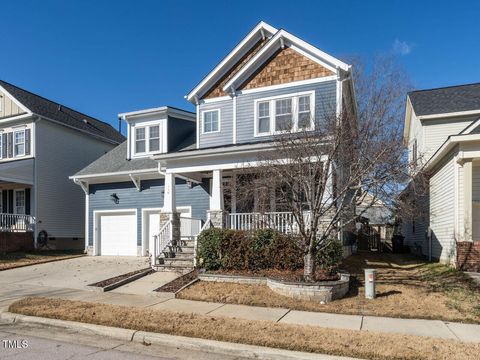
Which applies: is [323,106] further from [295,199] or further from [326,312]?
[326,312]

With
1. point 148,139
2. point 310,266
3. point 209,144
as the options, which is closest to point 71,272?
point 209,144

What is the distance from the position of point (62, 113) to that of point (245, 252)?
59.4 feet

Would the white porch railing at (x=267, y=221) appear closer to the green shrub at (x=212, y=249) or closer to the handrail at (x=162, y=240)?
the green shrub at (x=212, y=249)

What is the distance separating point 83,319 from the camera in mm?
7594

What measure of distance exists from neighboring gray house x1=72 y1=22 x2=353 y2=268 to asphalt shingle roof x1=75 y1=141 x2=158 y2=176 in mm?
76

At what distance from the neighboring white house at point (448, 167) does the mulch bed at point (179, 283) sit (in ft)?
23.2

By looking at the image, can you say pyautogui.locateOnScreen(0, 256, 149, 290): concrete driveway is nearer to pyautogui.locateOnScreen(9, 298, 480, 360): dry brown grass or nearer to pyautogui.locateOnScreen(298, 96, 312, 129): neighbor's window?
pyautogui.locateOnScreen(9, 298, 480, 360): dry brown grass

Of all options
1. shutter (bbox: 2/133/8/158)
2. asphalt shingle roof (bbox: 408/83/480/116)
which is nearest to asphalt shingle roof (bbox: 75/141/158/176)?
shutter (bbox: 2/133/8/158)

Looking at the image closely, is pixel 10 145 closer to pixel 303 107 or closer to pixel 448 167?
pixel 303 107

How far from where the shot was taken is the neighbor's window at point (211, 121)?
55.1 ft

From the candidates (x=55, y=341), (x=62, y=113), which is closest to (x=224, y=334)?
(x=55, y=341)

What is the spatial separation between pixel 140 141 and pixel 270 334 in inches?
579

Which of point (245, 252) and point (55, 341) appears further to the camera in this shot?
point (245, 252)

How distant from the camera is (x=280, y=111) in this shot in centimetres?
1535
